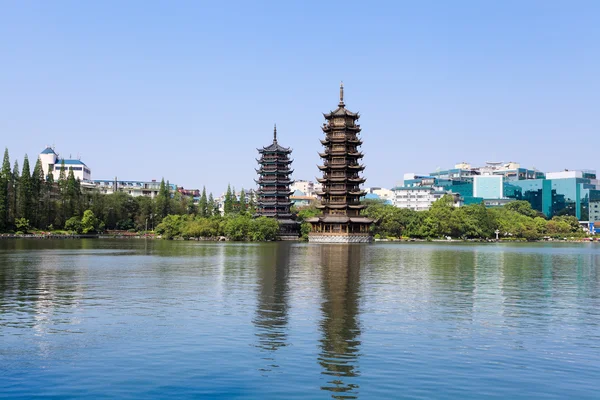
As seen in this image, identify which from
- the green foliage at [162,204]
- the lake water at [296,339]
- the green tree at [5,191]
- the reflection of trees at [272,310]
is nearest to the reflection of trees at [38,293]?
the lake water at [296,339]

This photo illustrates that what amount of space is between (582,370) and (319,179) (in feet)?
306

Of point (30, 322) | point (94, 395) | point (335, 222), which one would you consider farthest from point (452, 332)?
point (335, 222)

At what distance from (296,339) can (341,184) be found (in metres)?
89.2

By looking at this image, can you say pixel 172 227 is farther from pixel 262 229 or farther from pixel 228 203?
pixel 228 203

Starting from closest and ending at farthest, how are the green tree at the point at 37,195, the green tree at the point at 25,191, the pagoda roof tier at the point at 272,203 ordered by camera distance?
the green tree at the point at 25,191, the green tree at the point at 37,195, the pagoda roof tier at the point at 272,203

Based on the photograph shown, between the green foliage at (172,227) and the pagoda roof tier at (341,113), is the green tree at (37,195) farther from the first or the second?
the pagoda roof tier at (341,113)

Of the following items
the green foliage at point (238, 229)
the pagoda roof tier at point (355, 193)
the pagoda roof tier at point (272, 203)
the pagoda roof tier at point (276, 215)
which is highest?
the pagoda roof tier at point (355, 193)

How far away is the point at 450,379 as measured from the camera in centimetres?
1478

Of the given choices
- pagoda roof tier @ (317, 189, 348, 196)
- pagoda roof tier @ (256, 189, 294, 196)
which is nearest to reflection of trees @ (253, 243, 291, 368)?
pagoda roof tier @ (317, 189, 348, 196)

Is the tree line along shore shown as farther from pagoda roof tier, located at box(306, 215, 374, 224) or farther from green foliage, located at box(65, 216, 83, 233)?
pagoda roof tier, located at box(306, 215, 374, 224)

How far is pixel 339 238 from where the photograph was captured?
10456 cm

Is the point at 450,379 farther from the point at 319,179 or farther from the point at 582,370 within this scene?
the point at 319,179

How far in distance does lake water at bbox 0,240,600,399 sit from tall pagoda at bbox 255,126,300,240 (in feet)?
295

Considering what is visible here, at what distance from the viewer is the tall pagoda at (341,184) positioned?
348ft
